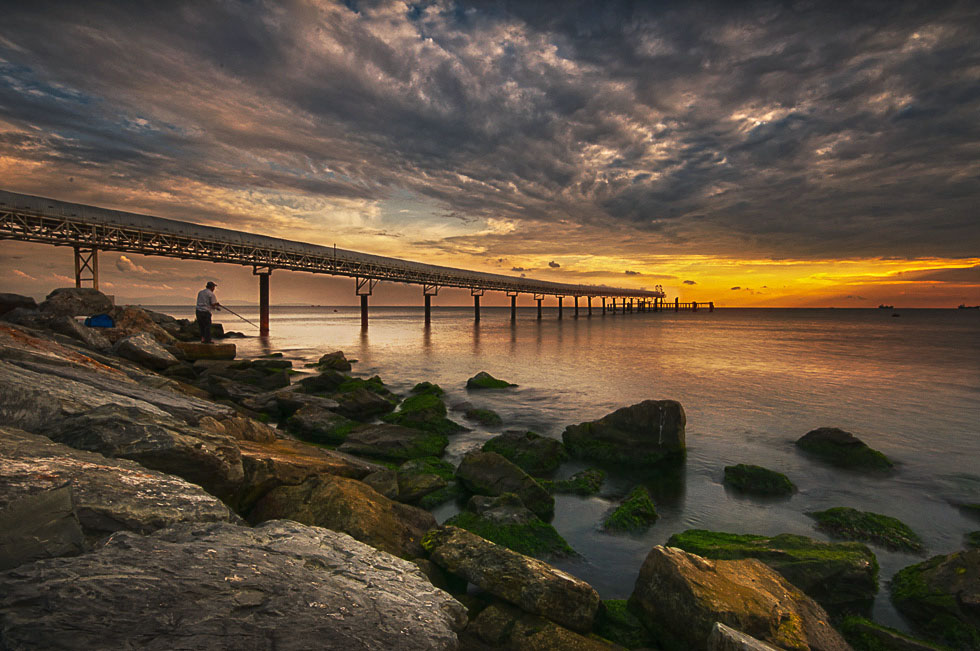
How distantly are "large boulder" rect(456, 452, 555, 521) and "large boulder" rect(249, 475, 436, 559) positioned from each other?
7.27 feet

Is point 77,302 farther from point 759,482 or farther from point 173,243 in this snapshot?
point 759,482

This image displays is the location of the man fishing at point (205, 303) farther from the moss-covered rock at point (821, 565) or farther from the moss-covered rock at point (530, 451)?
the moss-covered rock at point (821, 565)

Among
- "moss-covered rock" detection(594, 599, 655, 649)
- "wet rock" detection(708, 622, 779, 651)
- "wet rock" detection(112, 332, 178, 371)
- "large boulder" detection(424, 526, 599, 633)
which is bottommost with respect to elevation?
"moss-covered rock" detection(594, 599, 655, 649)

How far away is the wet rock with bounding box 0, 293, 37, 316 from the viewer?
16739mm

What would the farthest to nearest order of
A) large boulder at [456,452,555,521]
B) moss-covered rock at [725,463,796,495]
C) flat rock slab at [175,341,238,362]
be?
flat rock slab at [175,341,238,362] < moss-covered rock at [725,463,796,495] < large boulder at [456,452,555,521]

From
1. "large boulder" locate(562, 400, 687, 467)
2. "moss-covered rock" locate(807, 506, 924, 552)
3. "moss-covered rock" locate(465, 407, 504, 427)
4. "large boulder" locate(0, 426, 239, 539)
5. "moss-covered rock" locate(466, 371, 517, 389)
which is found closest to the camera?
"large boulder" locate(0, 426, 239, 539)

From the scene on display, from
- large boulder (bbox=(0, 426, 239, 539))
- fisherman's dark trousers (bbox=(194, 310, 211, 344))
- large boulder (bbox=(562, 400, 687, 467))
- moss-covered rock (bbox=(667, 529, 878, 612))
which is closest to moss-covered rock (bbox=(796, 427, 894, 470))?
large boulder (bbox=(562, 400, 687, 467))

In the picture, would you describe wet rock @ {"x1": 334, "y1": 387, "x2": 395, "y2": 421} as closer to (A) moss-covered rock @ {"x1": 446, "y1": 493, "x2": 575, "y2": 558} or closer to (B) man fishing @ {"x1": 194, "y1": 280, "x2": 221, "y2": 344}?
(A) moss-covered rock @ {"x1": 446, "y1": 493, "x2": 575, "y2": 558}

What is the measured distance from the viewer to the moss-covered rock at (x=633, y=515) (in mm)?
7244

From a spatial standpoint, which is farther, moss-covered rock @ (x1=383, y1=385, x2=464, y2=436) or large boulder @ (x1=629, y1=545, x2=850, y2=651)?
moss-covered rock @ (x1=383, y1=385, x2=464, y2=436)

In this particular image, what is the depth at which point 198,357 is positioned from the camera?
743 inches

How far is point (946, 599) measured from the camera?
4949 millimetres

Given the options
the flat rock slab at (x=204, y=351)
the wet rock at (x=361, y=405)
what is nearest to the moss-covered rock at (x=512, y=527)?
the wet rock at (x=361, y=405)

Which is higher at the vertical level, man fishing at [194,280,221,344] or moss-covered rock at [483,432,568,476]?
man fishing at [194,280,221,344]
